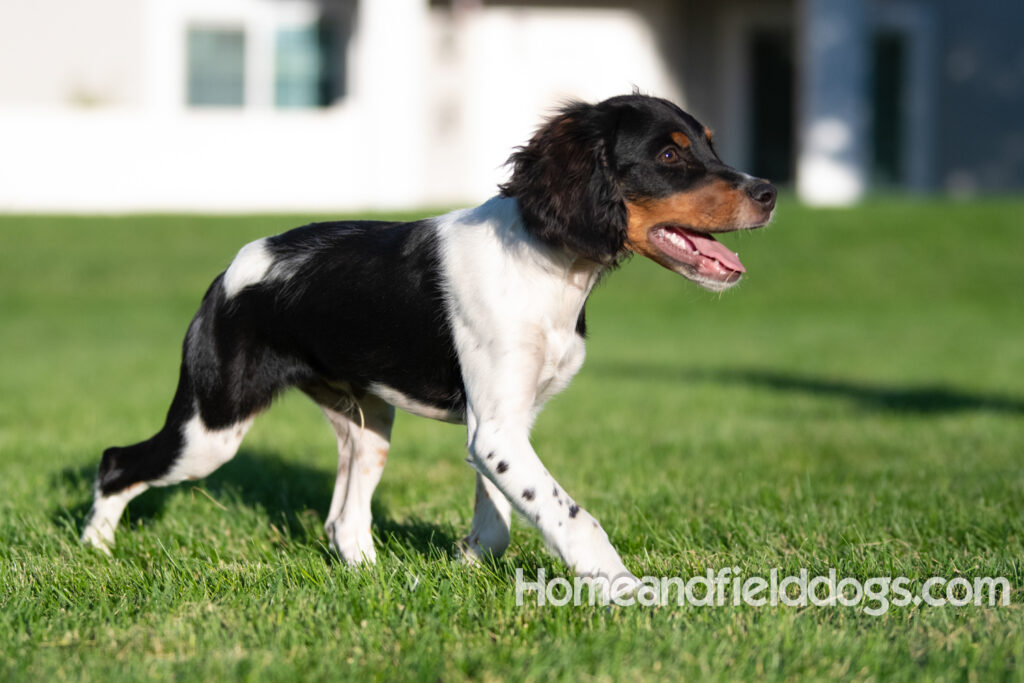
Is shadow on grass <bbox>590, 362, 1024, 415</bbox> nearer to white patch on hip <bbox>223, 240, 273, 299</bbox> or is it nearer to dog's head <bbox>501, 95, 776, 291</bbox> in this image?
dog's head <bbox>501, 95, 776, 291</bbox>

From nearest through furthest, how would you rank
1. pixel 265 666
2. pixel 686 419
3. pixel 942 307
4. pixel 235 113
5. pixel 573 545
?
pixel 265 666, pixel 573 545, pixel 686 419, pixel 942 307, pixel 235 113

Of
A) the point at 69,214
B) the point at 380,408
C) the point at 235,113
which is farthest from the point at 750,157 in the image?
the point at 380,408

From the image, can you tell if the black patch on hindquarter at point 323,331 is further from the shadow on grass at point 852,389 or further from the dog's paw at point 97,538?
the shadow on grass at point 852,389

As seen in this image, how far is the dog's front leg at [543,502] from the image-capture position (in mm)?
3297

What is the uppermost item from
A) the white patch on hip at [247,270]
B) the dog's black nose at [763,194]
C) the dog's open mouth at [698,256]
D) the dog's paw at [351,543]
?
the dog's black nose at [763,194]

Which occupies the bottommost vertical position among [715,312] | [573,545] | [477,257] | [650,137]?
[715,312]

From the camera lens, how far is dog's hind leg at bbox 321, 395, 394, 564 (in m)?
4.22

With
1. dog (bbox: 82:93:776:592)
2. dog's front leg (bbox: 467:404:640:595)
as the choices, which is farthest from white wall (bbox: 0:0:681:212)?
dog's front leg (bbox: 467:404:640:595)

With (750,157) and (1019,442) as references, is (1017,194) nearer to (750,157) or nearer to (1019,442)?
(750,157)

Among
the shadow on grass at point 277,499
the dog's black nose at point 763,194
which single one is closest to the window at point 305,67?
the shadow on grass at point 277,499

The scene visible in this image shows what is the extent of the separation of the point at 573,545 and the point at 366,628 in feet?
2.04

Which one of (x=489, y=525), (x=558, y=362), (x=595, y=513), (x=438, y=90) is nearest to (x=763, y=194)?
(x=558, y=362)

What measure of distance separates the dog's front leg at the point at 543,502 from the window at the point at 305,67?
16994mm

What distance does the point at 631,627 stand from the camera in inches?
119
